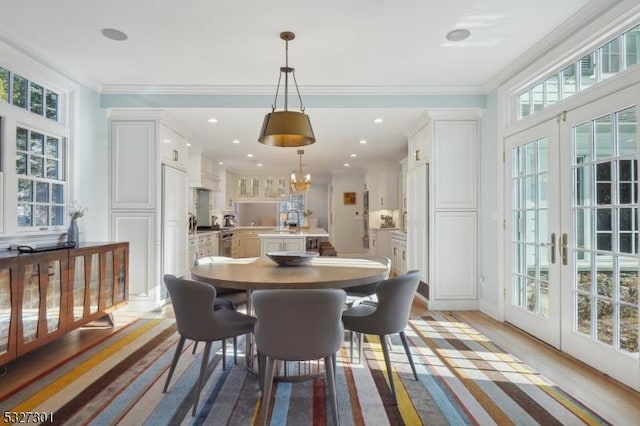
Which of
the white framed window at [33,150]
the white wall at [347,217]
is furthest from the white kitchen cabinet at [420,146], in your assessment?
the white wall at [347,217]

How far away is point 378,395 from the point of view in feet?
7.27

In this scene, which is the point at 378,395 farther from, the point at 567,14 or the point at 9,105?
the point at 9,105

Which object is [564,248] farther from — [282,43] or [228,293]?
[282,43]

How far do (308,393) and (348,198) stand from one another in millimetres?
7825

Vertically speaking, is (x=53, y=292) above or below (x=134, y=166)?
below

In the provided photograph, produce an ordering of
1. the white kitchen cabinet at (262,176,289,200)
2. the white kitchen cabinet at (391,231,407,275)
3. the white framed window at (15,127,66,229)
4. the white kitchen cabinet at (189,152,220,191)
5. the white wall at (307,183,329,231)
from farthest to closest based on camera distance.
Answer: the white wall at (307,183,329,231), the white kitchen cabinet at (262,176,289,200), the white kitchen cabinet at (189,152,220,191), the white kitchen cabinet at (391,231,407,275), the white framed window at (15,127,66,229)

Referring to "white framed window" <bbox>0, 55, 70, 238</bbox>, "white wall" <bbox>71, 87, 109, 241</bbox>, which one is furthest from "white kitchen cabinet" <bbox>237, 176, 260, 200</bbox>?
"white framed window" <bbox>0, 55, 70, 238</bbox>

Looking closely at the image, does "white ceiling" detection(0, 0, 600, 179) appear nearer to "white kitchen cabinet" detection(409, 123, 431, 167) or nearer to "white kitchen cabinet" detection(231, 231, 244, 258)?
"white kitchen cabinet" detection(409, 123, 431, 167)

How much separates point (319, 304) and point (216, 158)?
657 cm

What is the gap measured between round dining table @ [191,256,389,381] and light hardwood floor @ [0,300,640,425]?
139 centimetres

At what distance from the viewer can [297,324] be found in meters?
1.73

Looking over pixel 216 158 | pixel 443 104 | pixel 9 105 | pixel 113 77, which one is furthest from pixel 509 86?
pixel 216 158

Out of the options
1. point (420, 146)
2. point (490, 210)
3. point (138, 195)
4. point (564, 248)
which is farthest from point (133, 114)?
point (564, 248)

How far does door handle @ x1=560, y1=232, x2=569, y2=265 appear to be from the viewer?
2906 mm
